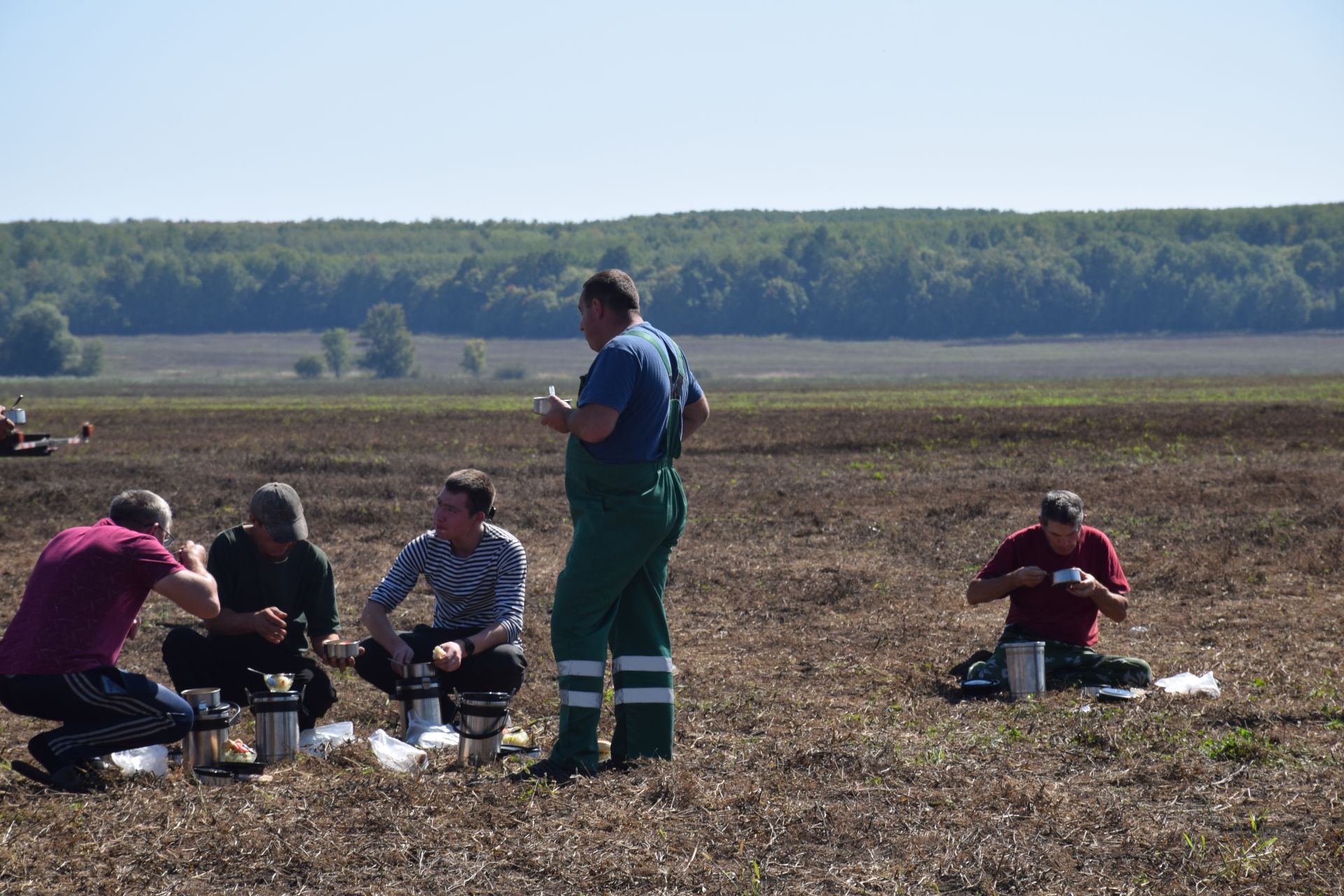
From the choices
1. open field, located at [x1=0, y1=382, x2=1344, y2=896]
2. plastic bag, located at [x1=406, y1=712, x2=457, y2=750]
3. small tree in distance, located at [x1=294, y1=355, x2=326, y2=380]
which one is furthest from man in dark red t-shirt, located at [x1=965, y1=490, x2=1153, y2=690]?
small tree in distance, located at [x1=294, y1=355, x2=326, y2=380]

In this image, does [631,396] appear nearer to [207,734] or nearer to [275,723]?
[275,723]

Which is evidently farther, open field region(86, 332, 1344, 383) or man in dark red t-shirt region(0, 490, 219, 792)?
open field region(86, 332, 1344, 383)

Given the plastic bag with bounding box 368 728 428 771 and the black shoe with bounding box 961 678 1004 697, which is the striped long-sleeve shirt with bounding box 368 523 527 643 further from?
the black shoe with bounding box 961 678 1004 697

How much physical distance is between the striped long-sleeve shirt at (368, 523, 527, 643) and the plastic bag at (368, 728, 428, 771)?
788 mm

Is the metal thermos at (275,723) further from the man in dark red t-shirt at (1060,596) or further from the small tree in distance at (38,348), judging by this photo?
the small tree in distance at (38,348)

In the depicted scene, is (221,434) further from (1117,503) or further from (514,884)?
(514,884)

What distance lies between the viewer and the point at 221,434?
1473 inches

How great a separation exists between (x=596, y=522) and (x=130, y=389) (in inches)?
3813

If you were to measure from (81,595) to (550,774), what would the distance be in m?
1.94

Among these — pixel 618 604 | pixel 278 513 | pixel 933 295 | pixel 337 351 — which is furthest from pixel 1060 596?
pixel 933 295

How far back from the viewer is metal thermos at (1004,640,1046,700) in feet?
24.2

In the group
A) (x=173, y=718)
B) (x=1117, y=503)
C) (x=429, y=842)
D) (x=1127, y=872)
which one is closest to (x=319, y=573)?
(x=173, y=718)

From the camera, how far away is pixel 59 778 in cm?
536

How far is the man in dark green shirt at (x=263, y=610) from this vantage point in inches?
254
